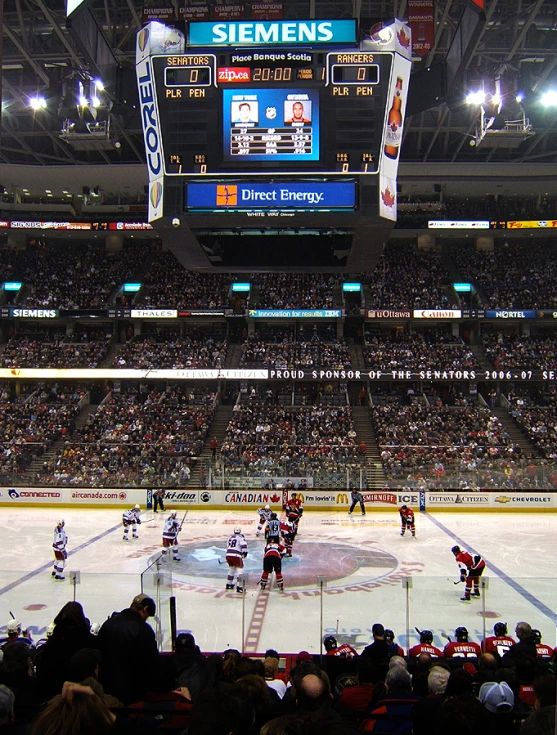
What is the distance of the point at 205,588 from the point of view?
462 inches

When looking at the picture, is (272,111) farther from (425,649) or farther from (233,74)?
(425,649)

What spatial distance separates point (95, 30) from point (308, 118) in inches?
219

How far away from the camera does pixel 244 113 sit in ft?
30.2

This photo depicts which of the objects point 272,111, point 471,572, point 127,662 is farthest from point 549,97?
point 127,662

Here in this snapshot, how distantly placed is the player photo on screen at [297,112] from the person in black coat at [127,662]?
290 inches

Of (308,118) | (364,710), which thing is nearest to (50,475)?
(308,118)

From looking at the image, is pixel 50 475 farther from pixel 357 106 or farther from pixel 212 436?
pixel 357 106

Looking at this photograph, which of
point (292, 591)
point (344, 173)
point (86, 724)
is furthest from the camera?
point (292, 591)


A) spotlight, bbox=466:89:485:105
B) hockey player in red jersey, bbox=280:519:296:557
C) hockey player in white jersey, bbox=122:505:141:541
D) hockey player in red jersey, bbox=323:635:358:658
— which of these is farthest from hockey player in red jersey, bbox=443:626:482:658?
spotlight, bbox=466:89:485:105

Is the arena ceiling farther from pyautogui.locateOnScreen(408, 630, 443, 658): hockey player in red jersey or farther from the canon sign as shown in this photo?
pyautogui.locateOnScreen(408, 630, 443, 658): hockey player in red jersey

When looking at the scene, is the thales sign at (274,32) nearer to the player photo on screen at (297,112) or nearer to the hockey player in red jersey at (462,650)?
the player photo on screen at (297,112)

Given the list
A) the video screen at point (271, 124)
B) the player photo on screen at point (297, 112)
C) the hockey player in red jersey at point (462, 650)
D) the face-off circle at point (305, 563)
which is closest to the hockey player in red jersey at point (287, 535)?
the face-off circle at point (305, 563)

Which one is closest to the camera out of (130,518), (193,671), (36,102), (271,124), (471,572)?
(193,671)

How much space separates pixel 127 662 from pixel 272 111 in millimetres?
7585
